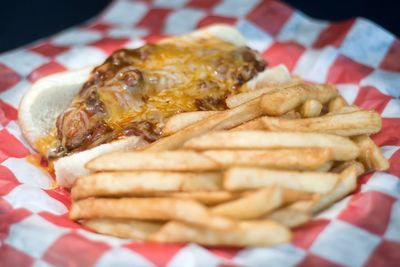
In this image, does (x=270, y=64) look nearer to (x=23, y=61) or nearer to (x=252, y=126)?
(x=252, y=126)

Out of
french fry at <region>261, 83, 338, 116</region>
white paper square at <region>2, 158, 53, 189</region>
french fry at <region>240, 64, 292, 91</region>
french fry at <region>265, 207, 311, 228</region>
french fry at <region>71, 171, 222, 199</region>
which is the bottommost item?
white paper square at <region>2, 158, 53, 189</region>

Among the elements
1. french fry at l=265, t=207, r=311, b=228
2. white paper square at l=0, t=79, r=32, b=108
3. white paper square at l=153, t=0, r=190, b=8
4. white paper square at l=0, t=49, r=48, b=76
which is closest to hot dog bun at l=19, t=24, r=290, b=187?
white paper square at l=0, t=79, r=32, b=108

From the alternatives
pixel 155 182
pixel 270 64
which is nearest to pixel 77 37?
pixel 270 64

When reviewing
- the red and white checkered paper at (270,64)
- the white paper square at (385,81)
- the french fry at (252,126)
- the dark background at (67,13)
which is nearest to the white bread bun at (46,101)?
the red and white checkered paper at (270,64)

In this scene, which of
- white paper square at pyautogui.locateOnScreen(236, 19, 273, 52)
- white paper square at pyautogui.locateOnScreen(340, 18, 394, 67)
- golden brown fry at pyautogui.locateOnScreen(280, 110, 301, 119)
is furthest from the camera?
white paper square at pyautogui.locateOnScreen(236, 19, 273, 52)

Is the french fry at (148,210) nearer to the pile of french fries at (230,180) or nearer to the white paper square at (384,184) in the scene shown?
the pile of french fries at (230,180)

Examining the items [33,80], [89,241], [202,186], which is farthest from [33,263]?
[33,80]

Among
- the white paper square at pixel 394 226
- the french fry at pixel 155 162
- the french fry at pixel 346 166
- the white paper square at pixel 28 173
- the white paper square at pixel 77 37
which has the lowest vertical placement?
the white paper square at pixel 28 173

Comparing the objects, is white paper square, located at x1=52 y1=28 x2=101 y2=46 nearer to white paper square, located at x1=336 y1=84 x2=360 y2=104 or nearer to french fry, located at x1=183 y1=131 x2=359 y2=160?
white paper square, located at x1=336 y1=84 x2=360 y2=104

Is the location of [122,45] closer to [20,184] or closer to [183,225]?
[20,184]
